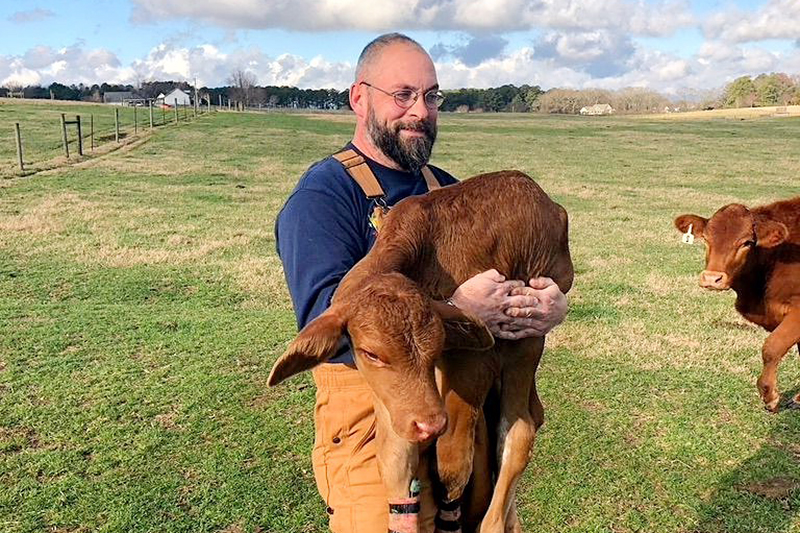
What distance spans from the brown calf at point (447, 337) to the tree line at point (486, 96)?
11759 centimetres

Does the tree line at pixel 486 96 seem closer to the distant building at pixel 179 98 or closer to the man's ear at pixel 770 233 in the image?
the distant building at pixel 179 98

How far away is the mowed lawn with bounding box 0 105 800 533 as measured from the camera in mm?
4984

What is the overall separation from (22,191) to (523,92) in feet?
418

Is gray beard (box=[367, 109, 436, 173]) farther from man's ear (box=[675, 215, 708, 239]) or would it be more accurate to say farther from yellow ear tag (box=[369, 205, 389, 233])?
man's ear (box=[675, 215, 708, 239])

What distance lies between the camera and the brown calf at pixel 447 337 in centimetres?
214

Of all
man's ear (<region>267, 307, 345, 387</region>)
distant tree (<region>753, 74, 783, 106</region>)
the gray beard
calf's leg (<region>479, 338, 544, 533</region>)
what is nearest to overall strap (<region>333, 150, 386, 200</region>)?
the gray beard

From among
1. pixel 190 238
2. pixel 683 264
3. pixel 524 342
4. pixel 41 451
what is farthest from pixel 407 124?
pixel 190 238

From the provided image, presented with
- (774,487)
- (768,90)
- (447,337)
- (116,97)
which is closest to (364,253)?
(447,337)

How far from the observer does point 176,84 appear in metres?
134

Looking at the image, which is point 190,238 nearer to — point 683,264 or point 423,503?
point 683,264

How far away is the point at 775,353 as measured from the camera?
6625mm

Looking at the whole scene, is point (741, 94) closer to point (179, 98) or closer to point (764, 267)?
point (179, 98)

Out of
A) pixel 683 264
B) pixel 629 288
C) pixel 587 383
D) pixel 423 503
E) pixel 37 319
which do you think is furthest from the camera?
pixel 683 264

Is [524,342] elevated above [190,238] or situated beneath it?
elevated above
